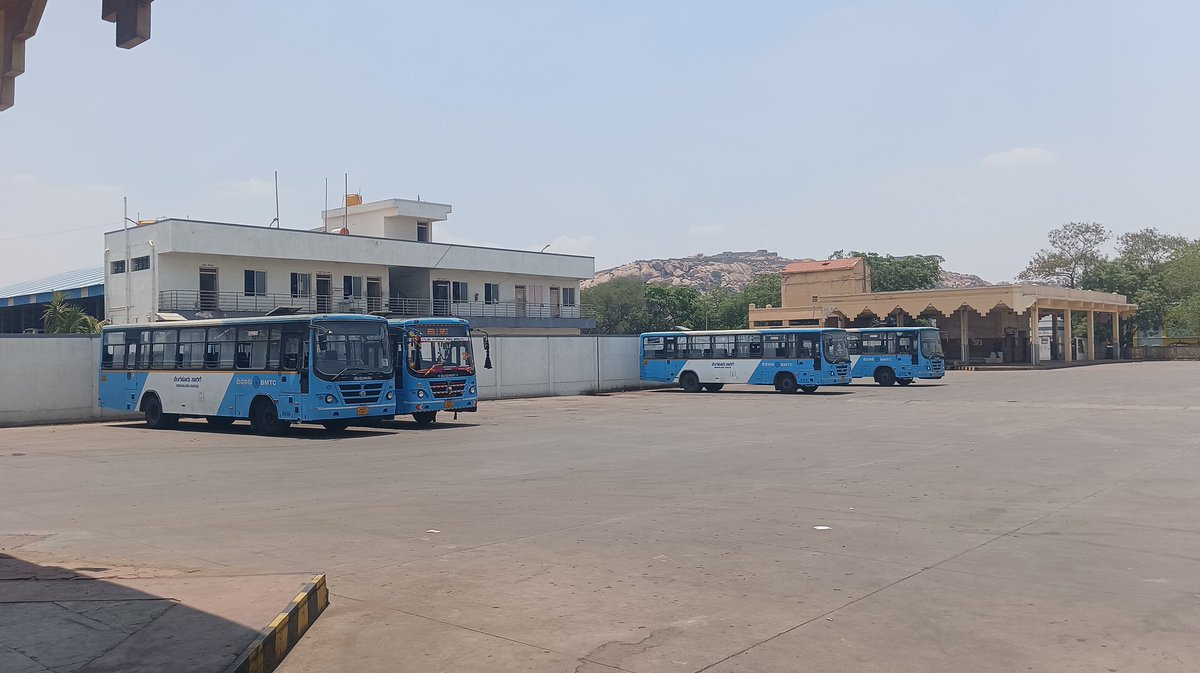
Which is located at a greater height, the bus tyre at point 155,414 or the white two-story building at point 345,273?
the white two-story building at point 345,273

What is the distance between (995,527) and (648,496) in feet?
13.7

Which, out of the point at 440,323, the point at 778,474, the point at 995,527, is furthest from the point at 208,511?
the point at 440,323

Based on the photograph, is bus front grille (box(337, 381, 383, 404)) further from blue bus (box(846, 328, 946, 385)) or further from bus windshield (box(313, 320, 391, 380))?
blue bus (box(846, 328, 946, 385))

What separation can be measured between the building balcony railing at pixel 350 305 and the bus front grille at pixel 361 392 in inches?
608

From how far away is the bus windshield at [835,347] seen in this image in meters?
40.3

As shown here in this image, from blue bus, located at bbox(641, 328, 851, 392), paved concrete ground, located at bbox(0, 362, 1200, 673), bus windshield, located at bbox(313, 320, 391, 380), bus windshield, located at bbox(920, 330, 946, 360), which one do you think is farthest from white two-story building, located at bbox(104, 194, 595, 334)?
paved concrete ground, located at bbox(0, 362, 1200, 673)

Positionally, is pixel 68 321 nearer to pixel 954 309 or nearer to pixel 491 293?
pixel 491 293

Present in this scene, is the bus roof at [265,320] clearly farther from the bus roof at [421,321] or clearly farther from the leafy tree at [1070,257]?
the leafy tree at [1070,257]

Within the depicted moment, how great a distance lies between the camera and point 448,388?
25.2 metres

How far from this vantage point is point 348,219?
6216 cm

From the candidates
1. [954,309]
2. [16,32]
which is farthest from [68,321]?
[954,309]

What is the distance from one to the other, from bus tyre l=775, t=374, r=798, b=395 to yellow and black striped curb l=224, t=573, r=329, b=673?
35.2 meters

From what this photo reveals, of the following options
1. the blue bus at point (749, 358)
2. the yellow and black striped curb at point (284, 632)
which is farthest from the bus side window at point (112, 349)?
the blue bus at point (749, 358)

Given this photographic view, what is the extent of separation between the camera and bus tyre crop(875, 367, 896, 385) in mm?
46750
